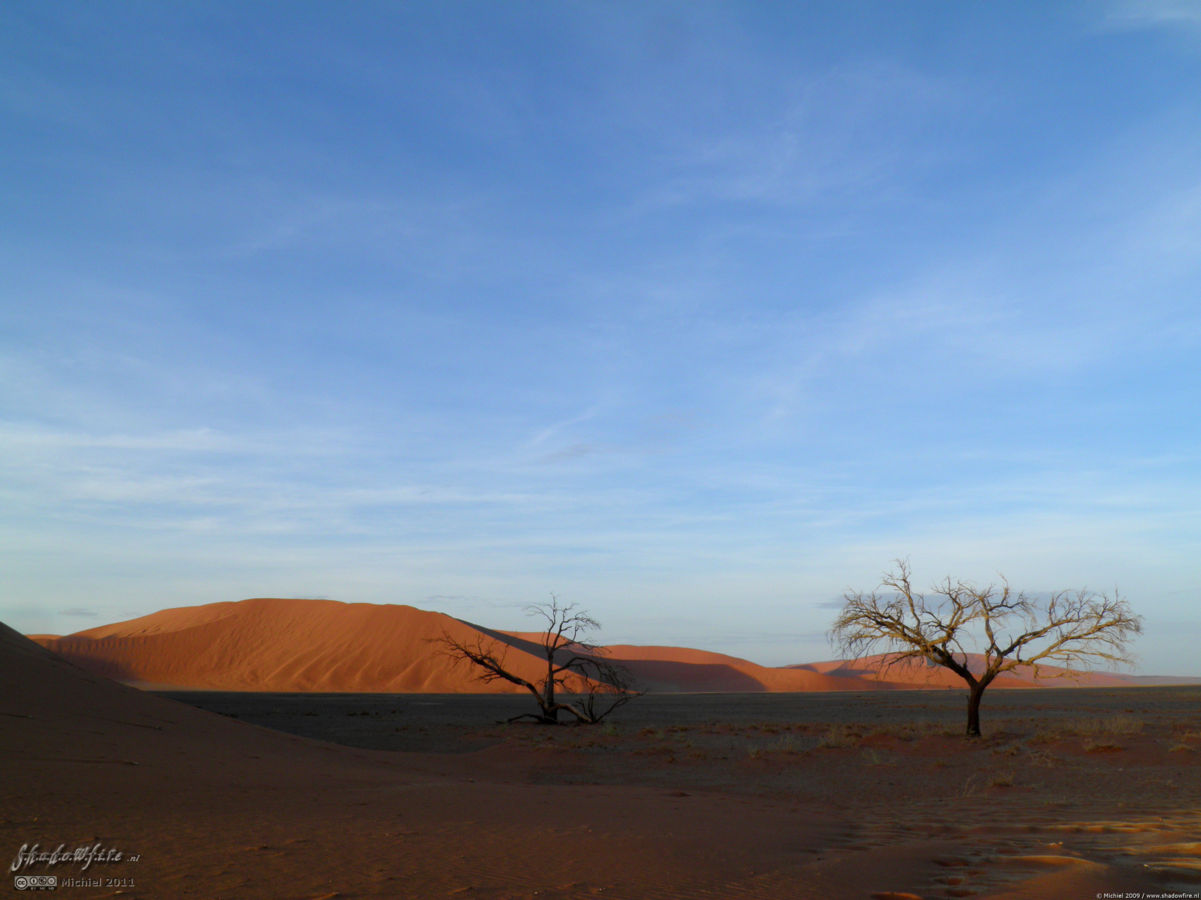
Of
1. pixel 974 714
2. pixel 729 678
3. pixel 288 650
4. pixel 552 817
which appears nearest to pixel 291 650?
pixel 288 650

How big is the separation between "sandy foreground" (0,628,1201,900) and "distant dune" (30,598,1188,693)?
5394 centimetres

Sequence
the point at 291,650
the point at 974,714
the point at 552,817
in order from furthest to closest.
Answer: the point at 291,650 < the point at 974,714 < the point at 552,817

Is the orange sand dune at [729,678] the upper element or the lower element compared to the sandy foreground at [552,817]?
lower

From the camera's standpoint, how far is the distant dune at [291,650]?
72.9 m

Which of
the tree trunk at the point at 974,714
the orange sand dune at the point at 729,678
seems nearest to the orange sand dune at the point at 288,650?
the orange sand dune at the point at 729,678

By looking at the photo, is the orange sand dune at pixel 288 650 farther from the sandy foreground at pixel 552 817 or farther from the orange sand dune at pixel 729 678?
the sandy foreground at pixel 552 817

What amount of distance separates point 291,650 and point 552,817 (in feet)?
271

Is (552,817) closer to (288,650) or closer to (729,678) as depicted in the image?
(288,650)

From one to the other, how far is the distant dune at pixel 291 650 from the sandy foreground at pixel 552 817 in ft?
177

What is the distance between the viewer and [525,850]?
6770 mm

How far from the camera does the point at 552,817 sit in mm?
8938

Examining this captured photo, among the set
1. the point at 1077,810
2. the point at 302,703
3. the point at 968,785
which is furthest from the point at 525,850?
the point at 302,703

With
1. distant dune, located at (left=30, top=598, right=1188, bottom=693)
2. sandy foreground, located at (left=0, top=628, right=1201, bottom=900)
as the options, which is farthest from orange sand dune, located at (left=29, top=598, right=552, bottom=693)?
sandy foreground, located at (left=0, top=628, right=1201, bottom=900)

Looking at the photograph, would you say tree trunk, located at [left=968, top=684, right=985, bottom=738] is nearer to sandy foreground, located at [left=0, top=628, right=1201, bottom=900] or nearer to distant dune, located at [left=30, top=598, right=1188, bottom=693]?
sandy foreground, located at [left=0, top=628, right=1201, bottom=900]
